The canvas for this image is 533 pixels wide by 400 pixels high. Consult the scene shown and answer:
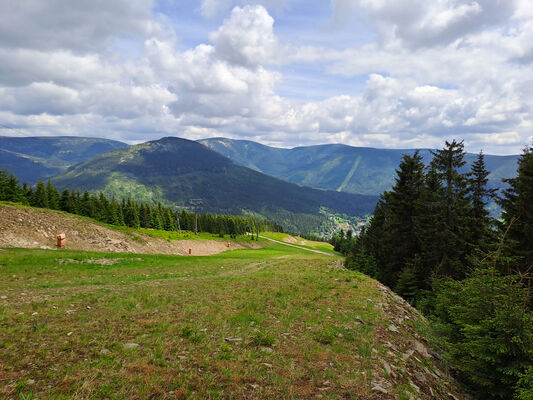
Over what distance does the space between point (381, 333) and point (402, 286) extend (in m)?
17.3

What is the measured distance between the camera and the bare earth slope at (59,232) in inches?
1283

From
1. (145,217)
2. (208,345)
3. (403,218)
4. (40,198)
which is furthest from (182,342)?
(145,217)

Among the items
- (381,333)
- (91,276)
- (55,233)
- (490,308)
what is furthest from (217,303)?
(55,233)

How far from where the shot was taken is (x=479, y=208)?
29.3 meters

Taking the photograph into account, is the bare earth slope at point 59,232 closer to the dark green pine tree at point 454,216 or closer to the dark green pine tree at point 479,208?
the dark green pine tree at point 454,216

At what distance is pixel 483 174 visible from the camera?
31453 mm

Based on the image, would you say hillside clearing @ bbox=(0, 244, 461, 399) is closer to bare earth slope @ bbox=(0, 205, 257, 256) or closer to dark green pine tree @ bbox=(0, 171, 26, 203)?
bare earth slope @ bbox=(0, 205, 257, 256)

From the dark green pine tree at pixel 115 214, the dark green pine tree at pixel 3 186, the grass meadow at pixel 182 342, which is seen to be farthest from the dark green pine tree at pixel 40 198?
the grass meadow at pixel 182 342

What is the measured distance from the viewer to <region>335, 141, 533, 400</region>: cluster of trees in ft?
29.9

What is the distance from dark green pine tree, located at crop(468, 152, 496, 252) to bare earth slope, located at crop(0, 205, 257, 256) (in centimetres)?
4749

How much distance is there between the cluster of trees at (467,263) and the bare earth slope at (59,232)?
3723 centimetres

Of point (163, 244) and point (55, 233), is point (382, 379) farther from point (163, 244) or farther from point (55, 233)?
point (163, 244)

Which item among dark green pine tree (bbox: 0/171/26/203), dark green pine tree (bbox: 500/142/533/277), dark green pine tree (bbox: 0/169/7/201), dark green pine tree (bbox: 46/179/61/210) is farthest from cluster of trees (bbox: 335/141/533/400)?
dark green pine tree (bbox: 46/179/61/210)

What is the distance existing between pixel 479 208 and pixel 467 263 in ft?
24.5
